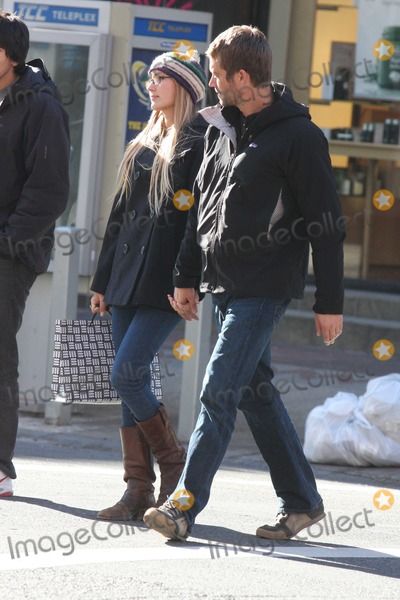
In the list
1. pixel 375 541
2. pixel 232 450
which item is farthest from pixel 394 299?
pixel 375 541

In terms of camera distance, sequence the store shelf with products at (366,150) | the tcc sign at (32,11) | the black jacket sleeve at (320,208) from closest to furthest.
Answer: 1. the black jacket sleeve at (320,208)
2. the tcc sign at (32,11)
3. the store shelf with products at (366,150)

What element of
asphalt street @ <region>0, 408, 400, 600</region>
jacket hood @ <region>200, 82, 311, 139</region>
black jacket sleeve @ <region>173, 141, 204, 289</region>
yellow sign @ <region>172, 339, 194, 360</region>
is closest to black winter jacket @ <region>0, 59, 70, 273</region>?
black jacket sleeve @ <region>173, 141, 204, 289</region>

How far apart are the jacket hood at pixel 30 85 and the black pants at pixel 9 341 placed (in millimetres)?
681

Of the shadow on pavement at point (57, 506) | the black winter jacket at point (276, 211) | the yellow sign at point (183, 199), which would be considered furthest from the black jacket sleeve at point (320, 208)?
the shadow on pavement at point (57, 506)

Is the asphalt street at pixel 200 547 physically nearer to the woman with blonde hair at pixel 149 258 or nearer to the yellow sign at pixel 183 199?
the woman with blonde hair at pixel 149 258

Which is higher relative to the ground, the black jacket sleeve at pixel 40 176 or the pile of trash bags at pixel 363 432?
the black jacket sleeve at pixel 40 176

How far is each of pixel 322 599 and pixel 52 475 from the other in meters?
2.47

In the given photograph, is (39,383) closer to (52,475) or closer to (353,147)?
(52,475)

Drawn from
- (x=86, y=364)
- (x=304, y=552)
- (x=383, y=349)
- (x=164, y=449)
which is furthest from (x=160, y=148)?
(x=383, y=349)

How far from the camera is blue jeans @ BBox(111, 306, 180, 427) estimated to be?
5.33 meters

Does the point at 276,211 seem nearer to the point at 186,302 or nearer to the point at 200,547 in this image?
the point at 186,302

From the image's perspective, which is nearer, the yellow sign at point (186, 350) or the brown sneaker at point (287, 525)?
the brown sneaker at point (287, 525)

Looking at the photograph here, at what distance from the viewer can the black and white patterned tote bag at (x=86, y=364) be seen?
585 cm

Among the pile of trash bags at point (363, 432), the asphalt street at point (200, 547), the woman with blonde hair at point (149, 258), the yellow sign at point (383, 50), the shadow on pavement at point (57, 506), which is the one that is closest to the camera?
the asphalt street at point (200, 547)
